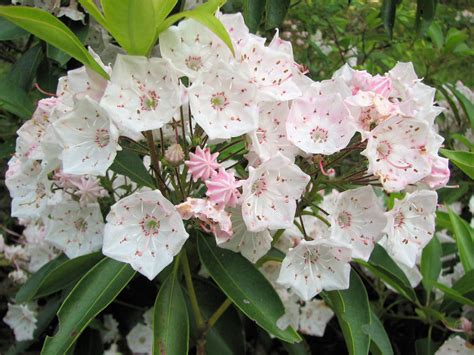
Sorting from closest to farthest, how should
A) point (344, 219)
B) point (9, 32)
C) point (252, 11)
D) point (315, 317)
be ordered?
point (344, 219), point (252, 11), point (9, 32), point (315, 317)

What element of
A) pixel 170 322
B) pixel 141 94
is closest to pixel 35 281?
pixel 170 322

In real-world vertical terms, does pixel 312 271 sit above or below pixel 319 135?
below

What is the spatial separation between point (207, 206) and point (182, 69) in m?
0.29

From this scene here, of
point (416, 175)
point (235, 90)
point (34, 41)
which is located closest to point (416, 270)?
point (416, 175)

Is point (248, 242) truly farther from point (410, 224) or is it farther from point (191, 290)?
point (410, 224)

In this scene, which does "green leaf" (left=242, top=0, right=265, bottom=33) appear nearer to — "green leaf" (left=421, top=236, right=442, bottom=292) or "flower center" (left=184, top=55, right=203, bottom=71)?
"flower center" (left=184, top=55, right=203, bottom=71)

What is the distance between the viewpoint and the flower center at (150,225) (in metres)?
1.19

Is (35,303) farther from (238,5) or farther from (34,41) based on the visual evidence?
(238,5)

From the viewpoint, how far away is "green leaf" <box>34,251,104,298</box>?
1485mm

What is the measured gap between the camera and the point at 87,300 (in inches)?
52.0

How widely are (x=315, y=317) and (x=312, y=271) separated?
0.78 m

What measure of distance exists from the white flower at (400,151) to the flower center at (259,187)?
21 centimetres

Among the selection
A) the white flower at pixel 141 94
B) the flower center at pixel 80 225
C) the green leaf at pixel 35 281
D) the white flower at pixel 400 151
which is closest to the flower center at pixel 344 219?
the white flower at pixel 400 151

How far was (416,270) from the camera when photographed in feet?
6.34
